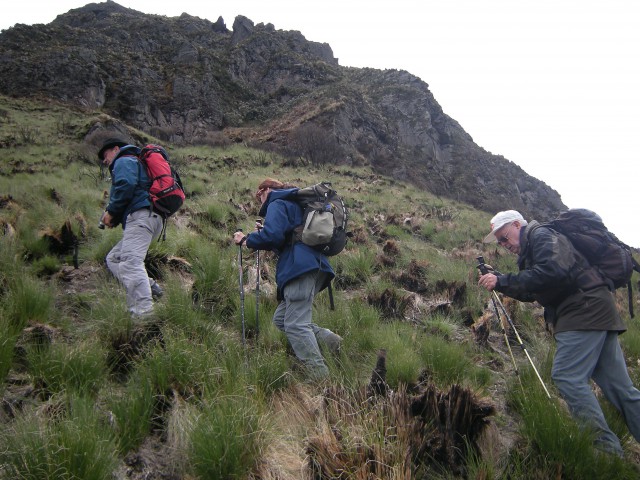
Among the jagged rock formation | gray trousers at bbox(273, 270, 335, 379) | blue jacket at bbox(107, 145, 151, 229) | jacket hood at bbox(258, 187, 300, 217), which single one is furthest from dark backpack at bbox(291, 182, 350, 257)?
the jagged rock formation

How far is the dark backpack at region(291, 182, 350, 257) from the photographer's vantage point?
3.41m

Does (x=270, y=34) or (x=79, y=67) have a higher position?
(x=270, y=34)

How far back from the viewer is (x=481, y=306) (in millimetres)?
5988

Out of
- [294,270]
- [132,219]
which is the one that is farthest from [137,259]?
[294,270]

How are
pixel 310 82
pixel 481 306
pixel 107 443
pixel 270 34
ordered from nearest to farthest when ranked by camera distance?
1. pixel 107 443
2. pixel 481 306
3. pixel 310 82
4. pixel 270 34

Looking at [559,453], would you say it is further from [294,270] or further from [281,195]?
[281,195]

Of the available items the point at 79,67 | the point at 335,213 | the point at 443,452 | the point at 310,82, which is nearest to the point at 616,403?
the point at 443,452

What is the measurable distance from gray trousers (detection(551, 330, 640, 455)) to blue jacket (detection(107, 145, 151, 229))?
4.00 m

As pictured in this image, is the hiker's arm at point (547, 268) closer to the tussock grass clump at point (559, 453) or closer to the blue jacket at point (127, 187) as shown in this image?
the tussock grass clump at point (559, 453)

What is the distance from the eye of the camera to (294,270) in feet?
11.1

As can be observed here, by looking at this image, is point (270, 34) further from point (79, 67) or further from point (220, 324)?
point (220, 324)

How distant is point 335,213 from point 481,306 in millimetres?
3526

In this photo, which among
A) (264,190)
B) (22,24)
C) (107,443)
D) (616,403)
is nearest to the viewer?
(107,443)

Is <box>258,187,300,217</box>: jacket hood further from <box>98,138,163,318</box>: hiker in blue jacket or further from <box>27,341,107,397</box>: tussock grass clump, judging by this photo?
<box>27,341,107,397</box>: tussock grass clump
